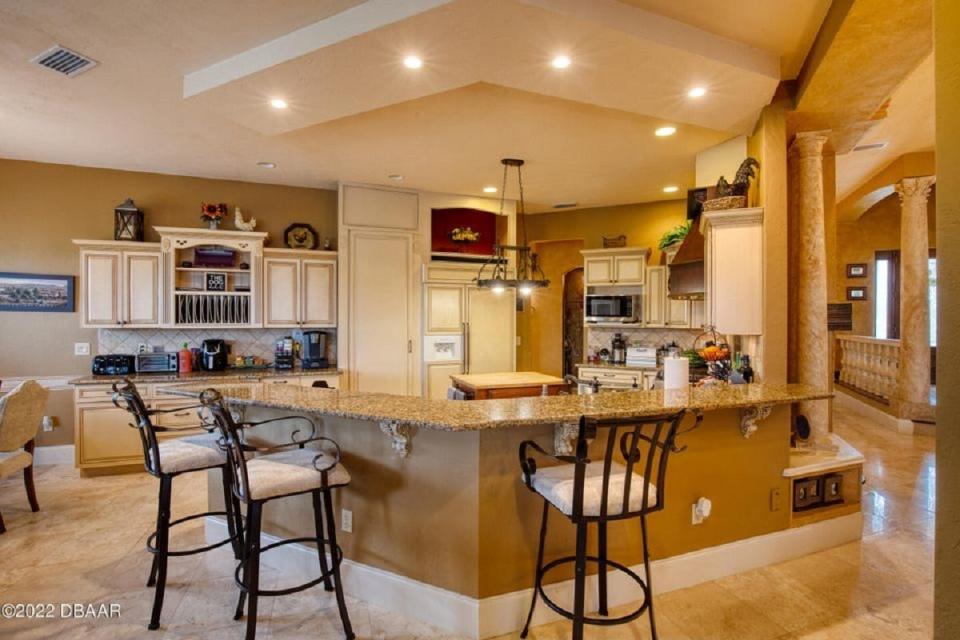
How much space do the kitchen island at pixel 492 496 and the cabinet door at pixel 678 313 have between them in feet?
9.69

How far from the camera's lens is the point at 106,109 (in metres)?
3.62

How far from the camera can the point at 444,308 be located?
19.9 ft

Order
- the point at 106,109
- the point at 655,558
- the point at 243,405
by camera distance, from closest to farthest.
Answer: the point at 655,558
the point at 243,405
the point at 106,109

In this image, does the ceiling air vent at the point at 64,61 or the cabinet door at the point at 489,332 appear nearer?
the ceiling air vent at the point at 64,61

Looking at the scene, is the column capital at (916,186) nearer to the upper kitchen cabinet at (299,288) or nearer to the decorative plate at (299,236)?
the upper kitchen cabinet at (299,288)

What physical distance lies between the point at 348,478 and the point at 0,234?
497cm

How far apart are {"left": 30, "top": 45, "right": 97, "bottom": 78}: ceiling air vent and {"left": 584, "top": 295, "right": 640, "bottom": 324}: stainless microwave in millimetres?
5267

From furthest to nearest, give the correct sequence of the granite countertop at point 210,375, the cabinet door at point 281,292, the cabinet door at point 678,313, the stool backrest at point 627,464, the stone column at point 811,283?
the cabinet door at point 678,313 < the cabinet door at point 281,292 < the granite countertop at point 210,375 < the stone column at point 811,283 < the stool backrest at point 627,464

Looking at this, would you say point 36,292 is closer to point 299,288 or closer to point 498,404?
point 299,288

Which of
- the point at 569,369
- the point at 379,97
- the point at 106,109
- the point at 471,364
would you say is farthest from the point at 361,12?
the point at 569,369

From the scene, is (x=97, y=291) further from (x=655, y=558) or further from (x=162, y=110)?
(x=655, y=558)

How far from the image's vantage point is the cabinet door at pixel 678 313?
586 centimetres

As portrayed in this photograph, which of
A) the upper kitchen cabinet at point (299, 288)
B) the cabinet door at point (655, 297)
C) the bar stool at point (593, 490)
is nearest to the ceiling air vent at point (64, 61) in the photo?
the upper kitchen cabinet at point (299, 288)

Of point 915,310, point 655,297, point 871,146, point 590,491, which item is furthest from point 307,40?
point 915,310
